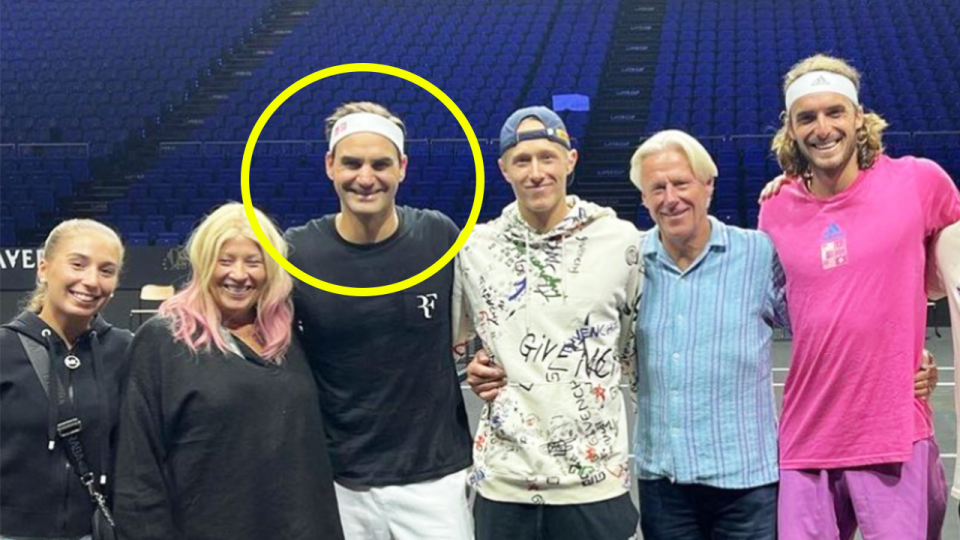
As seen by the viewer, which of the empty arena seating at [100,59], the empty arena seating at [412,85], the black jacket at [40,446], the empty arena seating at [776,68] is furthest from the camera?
the empty arena seating at [100,59]

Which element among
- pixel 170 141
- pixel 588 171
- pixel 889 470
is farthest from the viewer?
pixel 170 141

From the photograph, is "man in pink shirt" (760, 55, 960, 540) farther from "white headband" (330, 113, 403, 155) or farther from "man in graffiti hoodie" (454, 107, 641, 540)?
"white headband" (330, 113, 403, 155)

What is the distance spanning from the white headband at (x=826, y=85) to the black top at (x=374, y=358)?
1150 millimetres

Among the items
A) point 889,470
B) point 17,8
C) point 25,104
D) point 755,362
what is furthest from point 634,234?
point 17,8

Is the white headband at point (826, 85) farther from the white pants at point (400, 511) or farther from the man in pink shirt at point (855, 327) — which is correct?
the white pants at point (400, 511)

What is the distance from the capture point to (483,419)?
2648mm

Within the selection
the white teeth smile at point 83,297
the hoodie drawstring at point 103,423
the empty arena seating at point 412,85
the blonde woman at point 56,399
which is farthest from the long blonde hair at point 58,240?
the empty arena seating at point 412,85

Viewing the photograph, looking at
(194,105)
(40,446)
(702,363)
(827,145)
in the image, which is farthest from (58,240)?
(194,105)

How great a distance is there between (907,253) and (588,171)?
39.1 ft

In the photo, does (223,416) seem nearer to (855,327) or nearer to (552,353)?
(552,353)

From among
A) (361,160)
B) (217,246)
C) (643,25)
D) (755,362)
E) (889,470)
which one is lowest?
(889,470)

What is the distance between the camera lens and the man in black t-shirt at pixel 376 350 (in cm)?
262

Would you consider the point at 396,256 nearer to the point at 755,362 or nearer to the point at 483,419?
the point at 483,419

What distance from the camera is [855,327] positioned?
2506 mm
